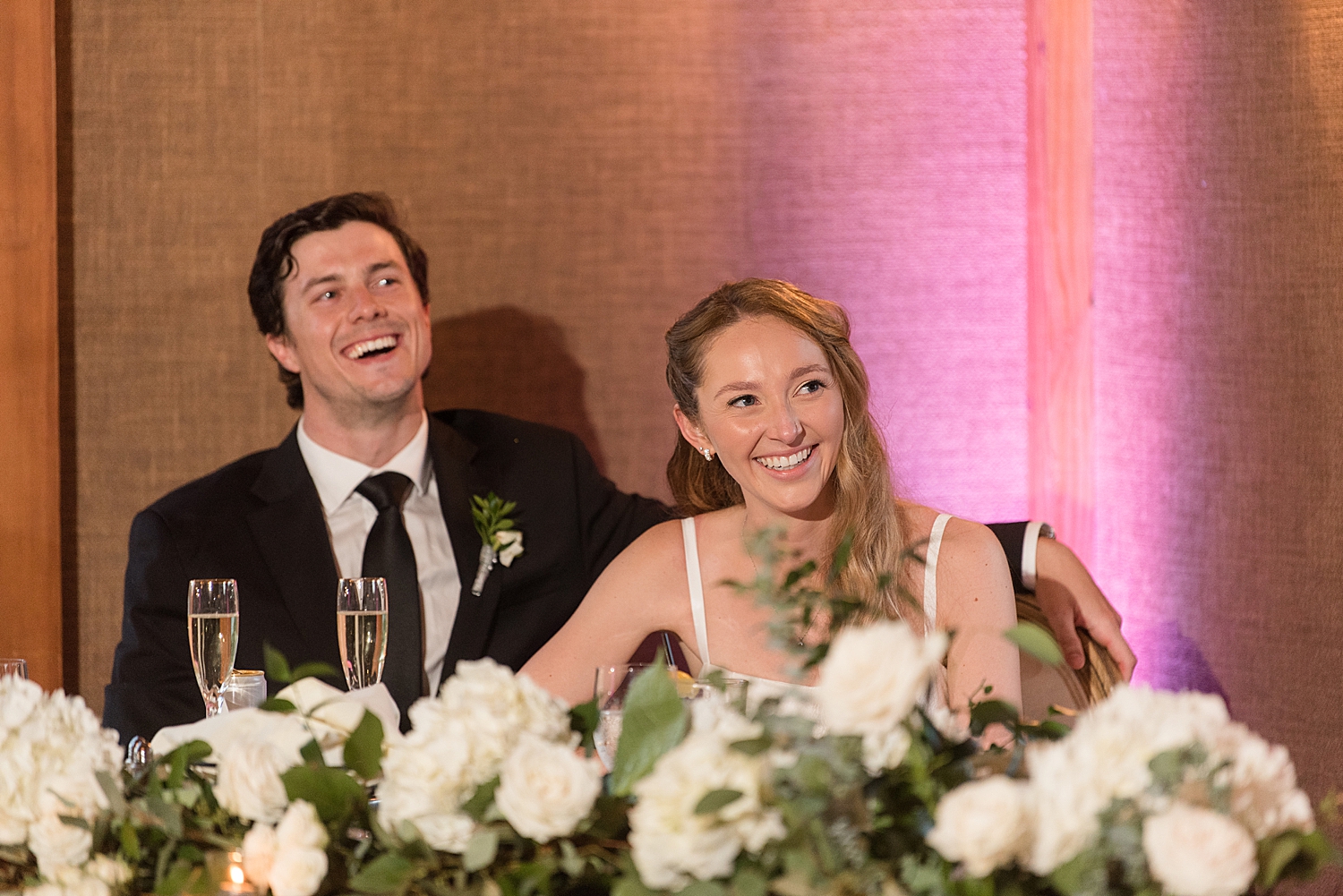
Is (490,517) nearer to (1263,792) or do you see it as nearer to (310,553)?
(310,553)

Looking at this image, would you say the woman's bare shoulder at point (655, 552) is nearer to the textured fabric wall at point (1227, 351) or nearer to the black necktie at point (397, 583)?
the black necktie at point (397, 583)

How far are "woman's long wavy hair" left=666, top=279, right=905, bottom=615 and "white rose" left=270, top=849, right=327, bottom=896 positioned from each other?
1448mm

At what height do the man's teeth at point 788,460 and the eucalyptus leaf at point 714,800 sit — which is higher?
the man's teeth at point 788,460

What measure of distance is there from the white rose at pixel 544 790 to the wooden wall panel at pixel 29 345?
269cm

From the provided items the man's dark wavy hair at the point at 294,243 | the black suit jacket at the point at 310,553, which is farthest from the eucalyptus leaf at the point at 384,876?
the man's dark wavy hair at the point at 294,243

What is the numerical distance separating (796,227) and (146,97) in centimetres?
165

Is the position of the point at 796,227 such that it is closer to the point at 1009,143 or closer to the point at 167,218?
the point at 1009,143

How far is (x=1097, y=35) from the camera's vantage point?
123 inches

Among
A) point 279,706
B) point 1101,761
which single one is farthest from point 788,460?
point 1101,761

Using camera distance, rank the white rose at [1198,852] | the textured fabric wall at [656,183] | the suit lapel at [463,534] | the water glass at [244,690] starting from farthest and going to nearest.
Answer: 1. the textured fabric wall at [656,183]
2. the suit lapel at [463,534]
3. the water glass at [244,690]
4. the white rose at [1198,852]

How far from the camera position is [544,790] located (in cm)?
81

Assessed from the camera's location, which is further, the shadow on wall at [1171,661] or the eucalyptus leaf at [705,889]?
the shadow on wall at [1171,661]

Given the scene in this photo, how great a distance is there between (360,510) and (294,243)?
2.09 feet

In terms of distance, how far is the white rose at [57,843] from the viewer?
3.15ft
